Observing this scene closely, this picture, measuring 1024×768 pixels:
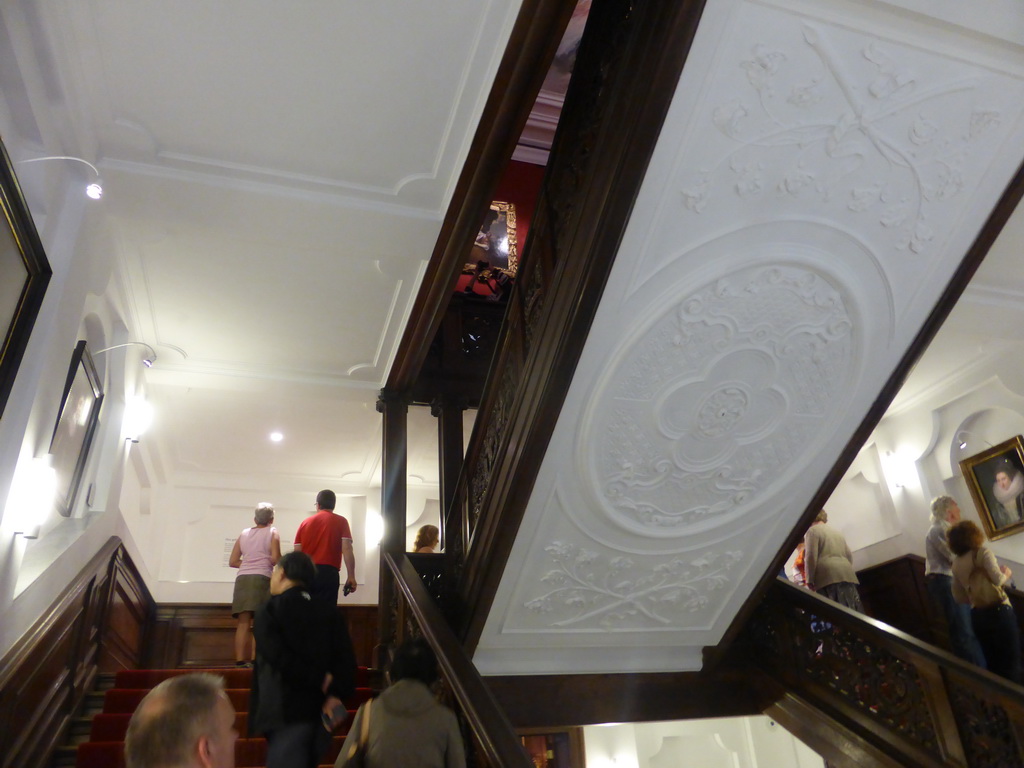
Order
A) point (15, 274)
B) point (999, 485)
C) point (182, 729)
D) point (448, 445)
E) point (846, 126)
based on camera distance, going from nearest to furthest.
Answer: point (182, 729)
point (15, 274)
point (846, 126)
point (448, 445)
point (999, 485)

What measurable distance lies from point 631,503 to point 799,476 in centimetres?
113

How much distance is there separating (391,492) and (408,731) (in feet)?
A: 11.5

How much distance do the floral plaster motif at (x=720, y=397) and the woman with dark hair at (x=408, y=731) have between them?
1715 mm

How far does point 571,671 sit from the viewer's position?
531cm

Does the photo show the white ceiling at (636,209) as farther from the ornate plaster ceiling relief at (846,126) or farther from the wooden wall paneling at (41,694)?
the wooden wall paneling at (41,694)

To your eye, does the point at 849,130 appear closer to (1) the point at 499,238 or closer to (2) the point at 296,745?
(2) the point at 296,745

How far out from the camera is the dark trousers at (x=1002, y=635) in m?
4.64

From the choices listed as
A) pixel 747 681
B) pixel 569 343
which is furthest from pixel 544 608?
pixel 569 343

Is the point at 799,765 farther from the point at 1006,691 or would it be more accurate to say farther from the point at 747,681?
the point at 1006,691

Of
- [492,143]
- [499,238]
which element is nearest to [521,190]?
[499,238]

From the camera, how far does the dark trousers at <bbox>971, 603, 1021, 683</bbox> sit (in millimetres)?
4641

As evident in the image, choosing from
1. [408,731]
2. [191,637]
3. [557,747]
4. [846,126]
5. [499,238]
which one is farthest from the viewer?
[557,747]

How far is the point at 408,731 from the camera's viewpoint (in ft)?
9.53

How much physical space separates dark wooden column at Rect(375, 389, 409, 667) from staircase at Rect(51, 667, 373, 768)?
576 mm
